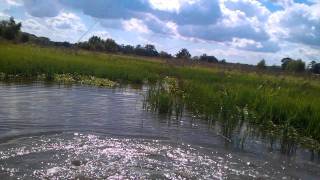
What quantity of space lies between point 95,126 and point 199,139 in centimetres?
311

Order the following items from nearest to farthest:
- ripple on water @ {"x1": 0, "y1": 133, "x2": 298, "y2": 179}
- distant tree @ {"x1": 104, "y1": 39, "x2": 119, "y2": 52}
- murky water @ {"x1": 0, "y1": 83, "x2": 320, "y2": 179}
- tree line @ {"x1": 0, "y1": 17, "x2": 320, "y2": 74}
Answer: ripple on water @ {"x1": 0, "y1": 133, "x2": 298, "y2": 179} → murky water @ {"x1": 0, "y1": 83, "x2": 320, "y2": 179} → tree line @ {"x1": 0, "y1": 17, "x2": 320, "y2": 74} → distant tree @ {"x1": 104, "y1": 39, "x2": 119, "y2": 52}

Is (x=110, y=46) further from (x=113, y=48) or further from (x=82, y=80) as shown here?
(x=82, y=80)

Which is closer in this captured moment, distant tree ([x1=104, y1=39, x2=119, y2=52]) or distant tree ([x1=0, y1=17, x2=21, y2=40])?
distant tree ([x1=0, y1=17, x2=21, y2=40])

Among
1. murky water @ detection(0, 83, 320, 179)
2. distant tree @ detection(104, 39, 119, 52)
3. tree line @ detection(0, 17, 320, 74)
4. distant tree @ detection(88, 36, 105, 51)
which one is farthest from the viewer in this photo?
distant tree @ detection(104, 39, 119, 52)

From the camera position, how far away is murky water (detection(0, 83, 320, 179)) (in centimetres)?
900

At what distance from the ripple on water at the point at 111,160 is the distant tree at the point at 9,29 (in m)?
58.9

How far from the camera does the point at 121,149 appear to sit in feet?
35.3

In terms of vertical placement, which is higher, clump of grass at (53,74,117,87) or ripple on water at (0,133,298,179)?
clump of grass at (53,74,117,87)

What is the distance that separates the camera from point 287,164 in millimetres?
11016

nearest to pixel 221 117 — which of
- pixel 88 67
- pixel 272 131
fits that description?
pixel 272 131

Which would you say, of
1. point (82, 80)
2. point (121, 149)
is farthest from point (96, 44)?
point (121, 149)

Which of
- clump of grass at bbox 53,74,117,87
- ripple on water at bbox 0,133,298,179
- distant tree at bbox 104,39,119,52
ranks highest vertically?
distant tree at bbox 104,39,119,52

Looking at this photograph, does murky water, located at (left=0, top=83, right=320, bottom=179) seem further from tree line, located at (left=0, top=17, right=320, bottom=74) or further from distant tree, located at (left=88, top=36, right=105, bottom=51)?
distant tree, located at (left=88, top=36, right=105, bottom=51)

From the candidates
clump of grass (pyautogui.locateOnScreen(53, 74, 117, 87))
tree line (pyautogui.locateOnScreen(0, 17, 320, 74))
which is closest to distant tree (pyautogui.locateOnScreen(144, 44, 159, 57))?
tree line (pyautogui.locateOnScreen(0, 17, 320, 74))
